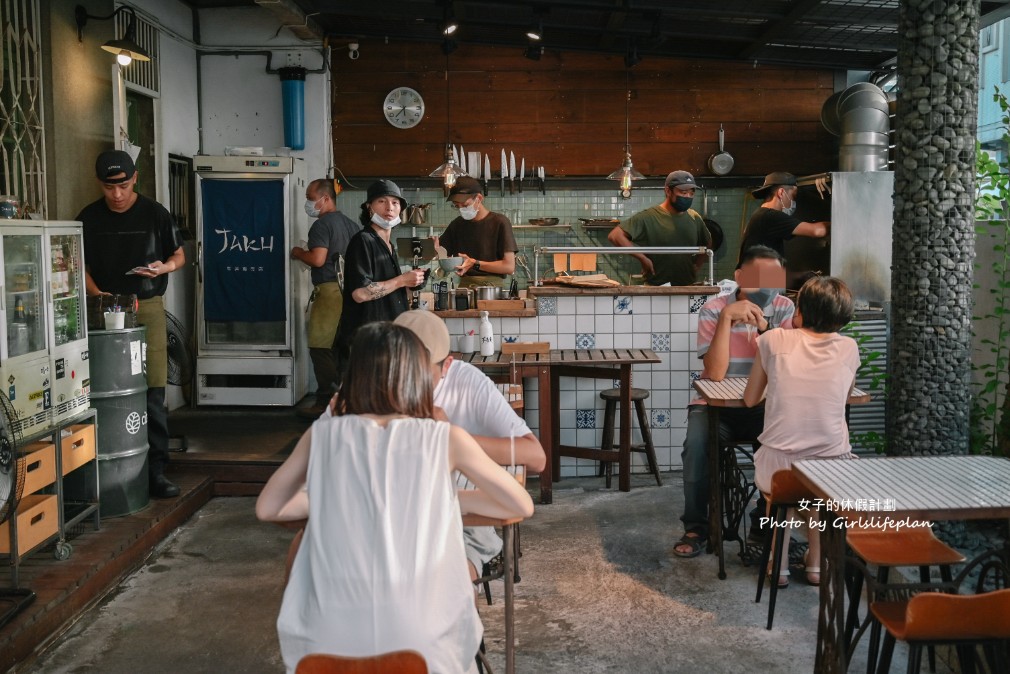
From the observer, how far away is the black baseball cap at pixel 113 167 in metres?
5.30

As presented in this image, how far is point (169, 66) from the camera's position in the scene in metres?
8.30

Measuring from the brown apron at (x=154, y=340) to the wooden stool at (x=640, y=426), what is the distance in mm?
2705

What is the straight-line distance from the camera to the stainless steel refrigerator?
813cm

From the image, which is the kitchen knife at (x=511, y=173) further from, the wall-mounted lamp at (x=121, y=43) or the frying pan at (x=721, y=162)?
the wall-mounted lamp at (x=121, y=43)

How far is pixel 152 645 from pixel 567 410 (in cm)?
329

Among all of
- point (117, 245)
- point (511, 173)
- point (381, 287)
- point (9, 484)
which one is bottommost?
point (9, 484)

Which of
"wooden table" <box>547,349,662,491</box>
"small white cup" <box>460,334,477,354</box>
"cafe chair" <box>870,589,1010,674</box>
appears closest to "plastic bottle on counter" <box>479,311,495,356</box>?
"small white cup" <box>460,334,477,354</box>

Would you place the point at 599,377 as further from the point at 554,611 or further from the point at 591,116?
the point at 591,116

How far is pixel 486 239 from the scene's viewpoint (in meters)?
7.15

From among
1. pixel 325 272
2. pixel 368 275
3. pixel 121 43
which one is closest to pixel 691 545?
pixel 368 275

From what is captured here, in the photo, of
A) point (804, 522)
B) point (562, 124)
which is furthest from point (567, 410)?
point (562, 124)

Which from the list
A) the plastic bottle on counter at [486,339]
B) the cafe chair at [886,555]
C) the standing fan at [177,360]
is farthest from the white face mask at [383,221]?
the cafe chair at [886,555]

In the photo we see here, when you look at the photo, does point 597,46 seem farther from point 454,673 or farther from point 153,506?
point 454,673

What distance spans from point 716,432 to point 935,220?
1.51m
